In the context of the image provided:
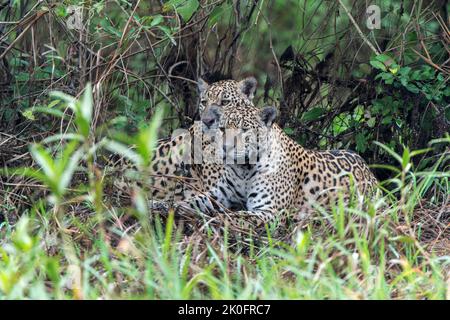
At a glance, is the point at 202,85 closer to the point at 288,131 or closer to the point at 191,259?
the point at 288,131

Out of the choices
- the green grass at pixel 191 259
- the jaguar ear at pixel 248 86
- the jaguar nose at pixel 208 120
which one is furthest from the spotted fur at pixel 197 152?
the green grass at pixel 191 259

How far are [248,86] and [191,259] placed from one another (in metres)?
3.74

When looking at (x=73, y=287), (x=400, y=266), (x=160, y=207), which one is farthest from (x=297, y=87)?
(x=73, y=287)

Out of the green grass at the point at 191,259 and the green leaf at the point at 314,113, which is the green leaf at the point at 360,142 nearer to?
the green leaf at the point at 314,113

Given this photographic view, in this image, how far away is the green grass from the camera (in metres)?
4.94

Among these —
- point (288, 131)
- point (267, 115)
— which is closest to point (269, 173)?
point (267, 115)

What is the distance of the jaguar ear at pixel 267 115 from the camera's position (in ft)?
25.5

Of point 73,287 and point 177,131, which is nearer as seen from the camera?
point 73,287

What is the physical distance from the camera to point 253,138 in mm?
7781

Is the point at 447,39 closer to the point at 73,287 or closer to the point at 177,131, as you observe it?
the point at 177,131

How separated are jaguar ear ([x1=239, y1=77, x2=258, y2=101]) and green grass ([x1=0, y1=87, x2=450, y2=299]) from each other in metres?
2.71

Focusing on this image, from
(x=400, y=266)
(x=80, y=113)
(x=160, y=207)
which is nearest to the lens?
(x=80, y=113)

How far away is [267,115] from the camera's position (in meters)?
7.82
